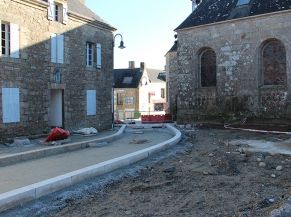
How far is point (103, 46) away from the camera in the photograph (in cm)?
1977

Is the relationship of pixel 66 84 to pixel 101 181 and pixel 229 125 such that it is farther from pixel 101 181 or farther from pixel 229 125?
pixel 101 181

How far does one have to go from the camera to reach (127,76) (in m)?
47.2

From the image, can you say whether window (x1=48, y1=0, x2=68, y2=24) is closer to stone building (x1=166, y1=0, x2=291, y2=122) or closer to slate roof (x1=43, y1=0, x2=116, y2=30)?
slate roof (x1=43, y1=0, x2=116, y2=30)

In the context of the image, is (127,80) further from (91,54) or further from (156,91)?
(91,54)

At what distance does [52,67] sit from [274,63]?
34.5 ft

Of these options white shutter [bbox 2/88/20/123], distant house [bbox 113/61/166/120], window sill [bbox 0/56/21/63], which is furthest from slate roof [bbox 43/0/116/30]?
distant house [bbox 113/61/166/120]

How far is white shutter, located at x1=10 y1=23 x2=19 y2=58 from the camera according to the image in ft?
46.3

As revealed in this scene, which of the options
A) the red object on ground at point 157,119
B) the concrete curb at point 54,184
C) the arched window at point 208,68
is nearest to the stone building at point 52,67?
the arched window at point 208,68

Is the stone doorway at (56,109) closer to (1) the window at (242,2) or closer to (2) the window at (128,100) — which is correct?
(1) the window at (242,2)

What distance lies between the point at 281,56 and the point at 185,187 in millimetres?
13631

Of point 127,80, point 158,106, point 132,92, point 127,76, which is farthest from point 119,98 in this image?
point 158,106

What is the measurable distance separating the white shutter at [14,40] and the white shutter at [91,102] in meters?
4.97

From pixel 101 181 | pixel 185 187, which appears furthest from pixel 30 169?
pixel 185 187

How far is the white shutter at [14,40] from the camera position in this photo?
1412cm
